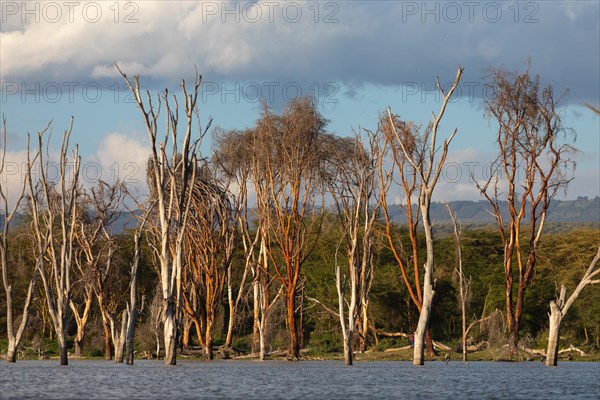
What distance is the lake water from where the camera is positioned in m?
25.8

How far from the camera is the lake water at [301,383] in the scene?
1014 inches

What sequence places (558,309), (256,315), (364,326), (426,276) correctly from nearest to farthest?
(426,276)
(558,309)
(256,315)
(364,326)

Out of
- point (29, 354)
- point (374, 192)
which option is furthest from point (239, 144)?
point (29, 354)

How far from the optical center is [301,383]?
30984 millimetres

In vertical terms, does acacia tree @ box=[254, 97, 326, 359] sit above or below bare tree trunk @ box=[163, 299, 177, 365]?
above

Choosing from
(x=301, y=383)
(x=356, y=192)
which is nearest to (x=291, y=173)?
(x=356, y=192)

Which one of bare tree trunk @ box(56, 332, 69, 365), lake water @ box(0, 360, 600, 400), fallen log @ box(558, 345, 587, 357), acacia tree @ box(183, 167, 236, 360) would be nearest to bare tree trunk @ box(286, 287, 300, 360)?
acacia tree @ box(183, 167, 236, 360)

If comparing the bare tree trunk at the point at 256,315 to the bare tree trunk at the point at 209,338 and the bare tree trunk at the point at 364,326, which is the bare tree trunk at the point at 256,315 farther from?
the bare tree trunk at the point at 364,326

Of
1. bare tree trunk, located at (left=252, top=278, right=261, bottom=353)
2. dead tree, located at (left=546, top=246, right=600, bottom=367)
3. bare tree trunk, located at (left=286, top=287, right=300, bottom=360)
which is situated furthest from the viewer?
bare tree trunk, located at (left=252, top=278, right=261, bottom=353)

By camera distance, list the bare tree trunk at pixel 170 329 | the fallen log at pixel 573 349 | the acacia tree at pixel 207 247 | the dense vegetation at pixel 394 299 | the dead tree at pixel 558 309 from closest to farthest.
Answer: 1. the dead tree at pixel 558 309
2. the bare tree trunk at pixel 170 329
3. the acacia tree at pixel 207 247
4. the fallen log at pixel 573 349
5. the dense vegetation at pixel 394 299

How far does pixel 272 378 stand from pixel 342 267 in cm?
3318

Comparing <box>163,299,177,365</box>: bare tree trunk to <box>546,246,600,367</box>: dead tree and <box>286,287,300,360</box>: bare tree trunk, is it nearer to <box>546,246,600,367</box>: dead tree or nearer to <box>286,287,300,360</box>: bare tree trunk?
<box>286,287,300,360</box>: bare tree trunk

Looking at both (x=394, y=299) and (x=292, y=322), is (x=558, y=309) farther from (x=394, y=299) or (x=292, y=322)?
(x=394, y=299)

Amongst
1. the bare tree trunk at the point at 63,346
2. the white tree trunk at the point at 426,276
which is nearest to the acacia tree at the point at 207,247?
the bare tree trunk at the point at 63,346
